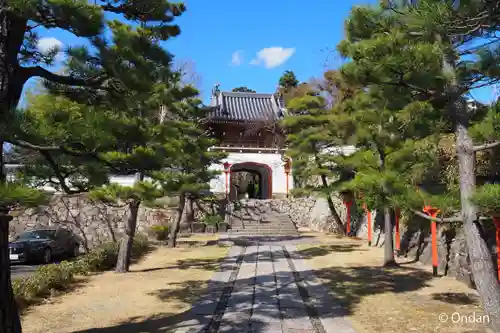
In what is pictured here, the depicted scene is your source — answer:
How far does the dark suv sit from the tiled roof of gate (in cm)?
1175

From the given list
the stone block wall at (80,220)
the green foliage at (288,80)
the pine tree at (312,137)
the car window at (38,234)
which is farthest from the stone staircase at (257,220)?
the green foliage at (288,80)

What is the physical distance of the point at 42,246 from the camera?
11.3 metres

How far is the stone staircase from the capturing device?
16.8 m

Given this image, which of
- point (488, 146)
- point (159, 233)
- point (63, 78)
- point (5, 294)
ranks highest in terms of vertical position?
point (63, 78)

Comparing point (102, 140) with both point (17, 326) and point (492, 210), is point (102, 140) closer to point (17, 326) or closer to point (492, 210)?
point (17, 326)

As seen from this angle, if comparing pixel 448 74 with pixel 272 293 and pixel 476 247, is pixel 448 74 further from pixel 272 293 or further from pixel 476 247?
pixel 272 293

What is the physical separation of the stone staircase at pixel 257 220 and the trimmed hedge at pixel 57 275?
7599 millimetres

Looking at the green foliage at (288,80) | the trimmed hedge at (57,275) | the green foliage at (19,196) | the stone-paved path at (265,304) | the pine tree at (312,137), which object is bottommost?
the stone-paved path at (265,304)

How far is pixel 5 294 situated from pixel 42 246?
905cm

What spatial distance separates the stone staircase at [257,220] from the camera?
16812 millimetres

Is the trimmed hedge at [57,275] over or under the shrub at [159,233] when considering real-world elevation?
under

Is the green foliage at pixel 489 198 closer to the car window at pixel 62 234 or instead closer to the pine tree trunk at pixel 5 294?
the pine tree trunk at pixel 5 294

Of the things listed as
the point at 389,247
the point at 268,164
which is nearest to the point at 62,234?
the point at 389,247

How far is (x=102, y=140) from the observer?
2984 mm
